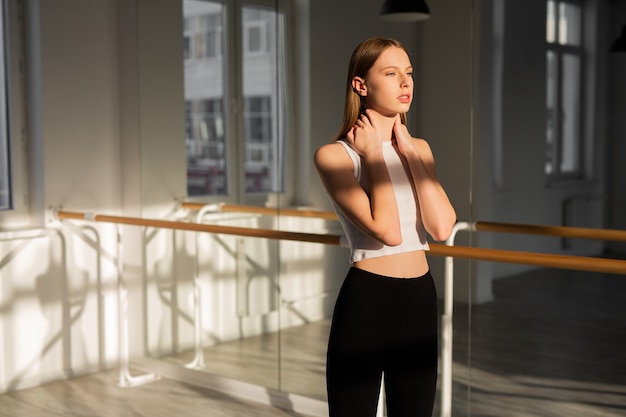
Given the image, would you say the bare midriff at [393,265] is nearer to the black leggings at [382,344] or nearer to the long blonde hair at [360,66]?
the black leggings at [382,344]

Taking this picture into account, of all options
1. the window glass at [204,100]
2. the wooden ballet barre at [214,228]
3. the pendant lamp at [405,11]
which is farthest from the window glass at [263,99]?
the pendant lamp at [405,11]

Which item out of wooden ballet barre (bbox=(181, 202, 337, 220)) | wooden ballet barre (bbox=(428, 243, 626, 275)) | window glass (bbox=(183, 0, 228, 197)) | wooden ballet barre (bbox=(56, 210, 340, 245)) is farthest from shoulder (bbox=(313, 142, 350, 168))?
window glass (bbox=(183, 0, 228, 197))

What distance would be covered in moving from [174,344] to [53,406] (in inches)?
25.7

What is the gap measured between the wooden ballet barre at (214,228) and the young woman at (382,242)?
2.76 feet

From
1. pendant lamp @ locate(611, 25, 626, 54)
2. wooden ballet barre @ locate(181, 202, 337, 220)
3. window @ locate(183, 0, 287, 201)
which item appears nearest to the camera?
pendant lamp @ locate(611, 25, 626, 54)

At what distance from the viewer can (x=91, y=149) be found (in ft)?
13.0

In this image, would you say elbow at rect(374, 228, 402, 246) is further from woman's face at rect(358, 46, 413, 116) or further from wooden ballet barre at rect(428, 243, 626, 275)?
wooden ballet barre at rect(428, 243, 626, 275)

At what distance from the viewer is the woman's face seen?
1.66 metres

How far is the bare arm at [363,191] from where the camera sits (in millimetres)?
1627

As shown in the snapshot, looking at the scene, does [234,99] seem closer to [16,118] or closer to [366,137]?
[16,118]

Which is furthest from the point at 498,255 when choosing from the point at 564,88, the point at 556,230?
the point at 564,88

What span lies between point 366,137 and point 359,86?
11 centimetres

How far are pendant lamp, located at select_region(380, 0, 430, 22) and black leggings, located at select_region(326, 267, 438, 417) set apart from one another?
49.8 inches

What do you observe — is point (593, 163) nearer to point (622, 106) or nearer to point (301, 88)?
point (622, 106)
